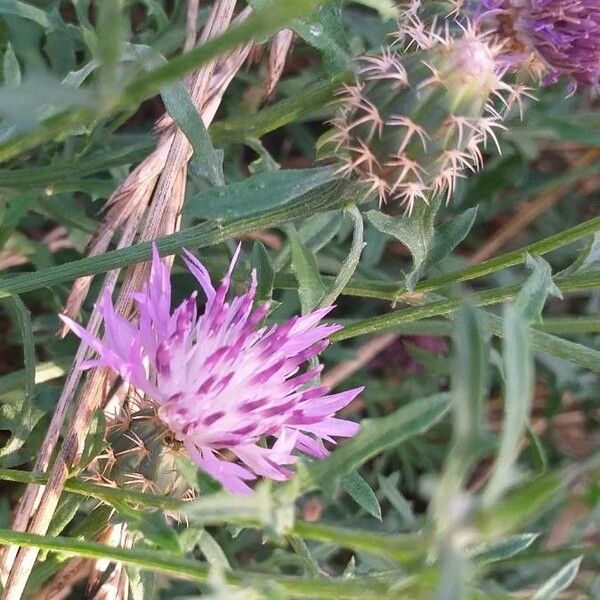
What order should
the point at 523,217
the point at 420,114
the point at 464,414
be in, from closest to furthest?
the point at 464,414, the point at 420,114, the point at 523,217

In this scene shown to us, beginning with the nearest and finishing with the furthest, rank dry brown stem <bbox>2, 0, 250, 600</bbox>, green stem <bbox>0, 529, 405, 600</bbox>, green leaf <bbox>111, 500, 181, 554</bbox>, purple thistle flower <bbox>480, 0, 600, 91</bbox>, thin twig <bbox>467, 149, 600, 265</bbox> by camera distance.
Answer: green stem <bbox>0, 529, 405, 600</bbox> < green leaf <bbox>111, 500, 181, 554</bbox> < dry brown stem <bbox>2, 0, 250, 600</bbox> < purple thistle flower <bbox>480, 0, 600, 91</bbox> < thin twig <bbox>467, 149, 600, 265</bbox>

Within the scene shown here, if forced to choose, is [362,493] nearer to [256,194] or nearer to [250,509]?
[256,194]

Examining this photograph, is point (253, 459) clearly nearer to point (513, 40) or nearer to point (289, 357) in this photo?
point (289, 357)

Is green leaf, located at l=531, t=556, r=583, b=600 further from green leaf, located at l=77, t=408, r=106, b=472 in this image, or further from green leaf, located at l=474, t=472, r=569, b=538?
green leaf, located at l=77, t=408, r=106, b=472

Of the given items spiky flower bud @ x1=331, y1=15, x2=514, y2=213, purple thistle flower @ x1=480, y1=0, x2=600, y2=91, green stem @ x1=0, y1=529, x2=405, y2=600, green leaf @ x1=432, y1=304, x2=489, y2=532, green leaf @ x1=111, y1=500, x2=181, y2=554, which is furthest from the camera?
purple thistle flower @ x1=480, y1=0, x2=600, y2=91

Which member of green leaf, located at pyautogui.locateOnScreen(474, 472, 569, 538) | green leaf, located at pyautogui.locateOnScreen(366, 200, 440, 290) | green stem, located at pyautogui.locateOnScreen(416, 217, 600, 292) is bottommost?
green leaf, located at pyautogui.locateOnScreen(474, 472, 569, 538)

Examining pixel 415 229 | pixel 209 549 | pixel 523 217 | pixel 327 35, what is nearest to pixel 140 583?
pixel 209 549

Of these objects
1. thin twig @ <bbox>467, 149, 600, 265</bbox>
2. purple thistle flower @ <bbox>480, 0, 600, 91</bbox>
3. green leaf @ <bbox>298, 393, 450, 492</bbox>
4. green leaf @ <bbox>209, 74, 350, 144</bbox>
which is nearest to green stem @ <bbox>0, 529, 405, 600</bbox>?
green leaf @ <bbox>298, 393, 450, 492</bbox>

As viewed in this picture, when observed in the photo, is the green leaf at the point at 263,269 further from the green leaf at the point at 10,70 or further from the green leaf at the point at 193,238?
the green leaf at the point at 10,70
